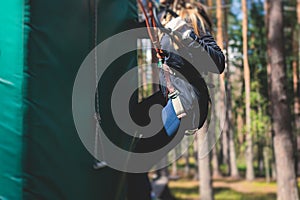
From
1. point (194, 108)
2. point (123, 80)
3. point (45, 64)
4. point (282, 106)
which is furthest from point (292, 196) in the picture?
point (45, 64)

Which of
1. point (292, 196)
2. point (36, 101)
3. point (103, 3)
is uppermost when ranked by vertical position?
point (103, 3)

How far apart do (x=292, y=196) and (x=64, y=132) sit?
19.0 ft

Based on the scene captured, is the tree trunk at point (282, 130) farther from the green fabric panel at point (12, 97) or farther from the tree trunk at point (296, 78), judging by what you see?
the green fabric panel at point (12, 97)

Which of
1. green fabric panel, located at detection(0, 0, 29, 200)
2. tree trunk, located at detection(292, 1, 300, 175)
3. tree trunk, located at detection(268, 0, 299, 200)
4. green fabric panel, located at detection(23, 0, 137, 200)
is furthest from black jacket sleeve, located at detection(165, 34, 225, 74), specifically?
tree trunk, located at detection(292, 1, 300, 175)

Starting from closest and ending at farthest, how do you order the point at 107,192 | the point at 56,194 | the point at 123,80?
the point at 56,194 → the point at 107,192 → the point at 123,80

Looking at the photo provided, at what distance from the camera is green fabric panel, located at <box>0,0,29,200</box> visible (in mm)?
2355

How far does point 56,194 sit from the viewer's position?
2.56m

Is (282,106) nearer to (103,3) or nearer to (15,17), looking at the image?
(103,3)

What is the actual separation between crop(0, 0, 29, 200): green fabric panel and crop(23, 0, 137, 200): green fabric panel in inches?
1.6

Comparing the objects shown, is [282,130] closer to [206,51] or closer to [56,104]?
[206,51]

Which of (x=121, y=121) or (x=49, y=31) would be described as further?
(x=121, y=121)

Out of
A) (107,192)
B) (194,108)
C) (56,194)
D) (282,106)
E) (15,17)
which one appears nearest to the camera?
(15,17)

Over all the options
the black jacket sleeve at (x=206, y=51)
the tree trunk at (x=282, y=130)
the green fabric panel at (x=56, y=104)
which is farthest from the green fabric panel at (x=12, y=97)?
the tree trunk at (x=282, y=130)

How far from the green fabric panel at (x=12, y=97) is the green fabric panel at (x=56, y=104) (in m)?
0.04
